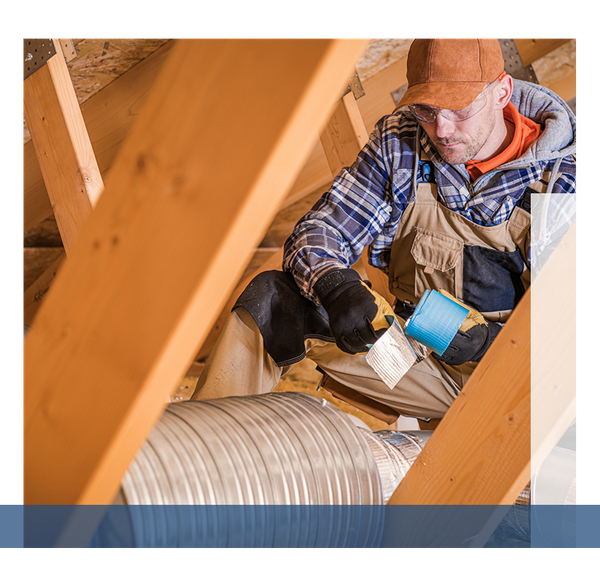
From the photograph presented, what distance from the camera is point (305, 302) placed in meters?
1.56

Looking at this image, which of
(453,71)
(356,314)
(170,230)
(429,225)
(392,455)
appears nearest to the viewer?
(170,230)

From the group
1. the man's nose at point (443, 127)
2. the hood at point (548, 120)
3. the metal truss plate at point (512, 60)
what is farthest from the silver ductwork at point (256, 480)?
the metal truss plate at point (512, 60)

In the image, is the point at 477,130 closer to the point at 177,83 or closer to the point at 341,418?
the point at 341,418

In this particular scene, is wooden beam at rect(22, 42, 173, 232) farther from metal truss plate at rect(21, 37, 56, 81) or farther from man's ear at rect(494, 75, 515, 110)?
man's ear at rect(494, 75, 515, 110)

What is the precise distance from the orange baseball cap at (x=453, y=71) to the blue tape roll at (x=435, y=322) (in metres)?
0.56

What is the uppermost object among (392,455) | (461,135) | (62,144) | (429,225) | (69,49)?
(69,49)

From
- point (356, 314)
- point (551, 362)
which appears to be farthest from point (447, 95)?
point (551, 362)

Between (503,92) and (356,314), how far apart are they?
31.2 inches

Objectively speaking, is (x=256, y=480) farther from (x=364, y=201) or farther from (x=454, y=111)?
(x=454, y=111)

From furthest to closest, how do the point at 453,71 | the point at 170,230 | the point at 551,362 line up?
the point at 453,71 → the point at 551,362 → the point at 170,230

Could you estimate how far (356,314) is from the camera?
4.25ft

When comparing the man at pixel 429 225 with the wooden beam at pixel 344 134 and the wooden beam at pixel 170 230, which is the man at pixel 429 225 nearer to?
the wooden beam at pixel 344 134

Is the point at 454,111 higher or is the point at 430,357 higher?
the point at 454,111

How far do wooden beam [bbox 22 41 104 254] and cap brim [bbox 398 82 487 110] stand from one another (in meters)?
0.91
